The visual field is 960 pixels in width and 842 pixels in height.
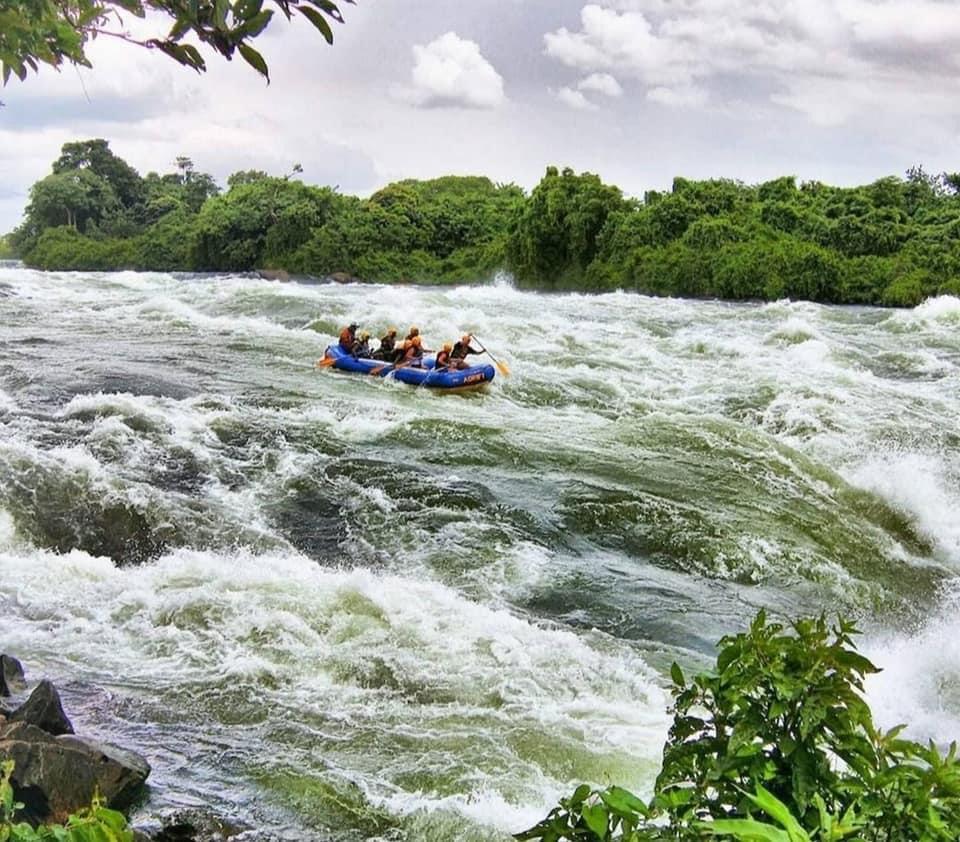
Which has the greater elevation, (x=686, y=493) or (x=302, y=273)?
(x=302, y=273)

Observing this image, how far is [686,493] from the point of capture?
28.2ft

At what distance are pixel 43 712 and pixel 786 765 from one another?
330cm

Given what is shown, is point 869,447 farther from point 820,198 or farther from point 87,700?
point 820,198

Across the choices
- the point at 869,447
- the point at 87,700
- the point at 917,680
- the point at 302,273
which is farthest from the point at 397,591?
the point at 302,273

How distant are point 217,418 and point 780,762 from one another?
864 centimetres

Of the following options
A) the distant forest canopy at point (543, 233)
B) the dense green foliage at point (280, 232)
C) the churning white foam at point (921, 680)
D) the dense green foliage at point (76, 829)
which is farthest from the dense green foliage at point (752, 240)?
the dense green foliage at point (76, 829)

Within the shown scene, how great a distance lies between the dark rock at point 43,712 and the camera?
13.3 feet

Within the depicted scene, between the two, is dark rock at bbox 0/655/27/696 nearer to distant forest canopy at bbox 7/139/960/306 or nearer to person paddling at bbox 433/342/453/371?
person paddling at bbox 433/342/453/371

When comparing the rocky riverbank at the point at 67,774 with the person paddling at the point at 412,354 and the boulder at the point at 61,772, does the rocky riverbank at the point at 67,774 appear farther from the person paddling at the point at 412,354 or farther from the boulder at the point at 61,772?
the person paddling at the point at 412,354

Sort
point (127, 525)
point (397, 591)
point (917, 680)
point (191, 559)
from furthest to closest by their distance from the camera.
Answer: point (127, 525) < point (191, 559) < point (397, 591) < point (917, 680)

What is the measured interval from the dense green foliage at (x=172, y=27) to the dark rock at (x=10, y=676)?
351 centimetres

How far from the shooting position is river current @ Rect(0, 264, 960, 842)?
15.0 feet

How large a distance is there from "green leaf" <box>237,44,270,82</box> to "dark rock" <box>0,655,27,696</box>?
3810 millimetres

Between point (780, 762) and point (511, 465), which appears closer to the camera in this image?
point (780, 762)
